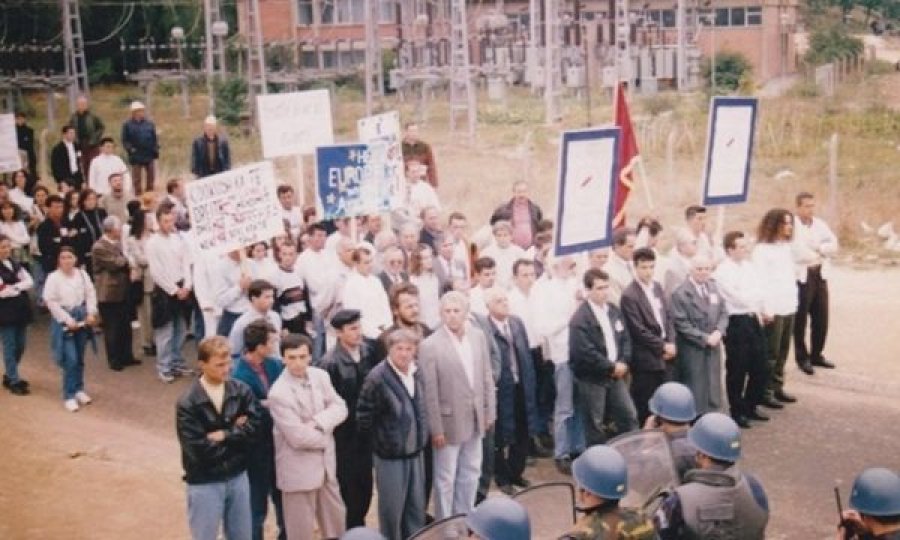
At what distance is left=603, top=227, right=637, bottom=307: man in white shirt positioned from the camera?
10.5 m

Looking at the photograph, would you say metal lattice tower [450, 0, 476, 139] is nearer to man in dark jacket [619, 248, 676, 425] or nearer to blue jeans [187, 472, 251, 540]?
man in dark jacket [619, 248, 676, 425]

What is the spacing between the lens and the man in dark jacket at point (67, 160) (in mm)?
16984

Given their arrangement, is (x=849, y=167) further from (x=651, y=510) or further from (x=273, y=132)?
(x=651, y=510)

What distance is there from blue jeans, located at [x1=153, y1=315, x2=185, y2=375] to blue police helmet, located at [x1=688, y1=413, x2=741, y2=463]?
765 centimetres

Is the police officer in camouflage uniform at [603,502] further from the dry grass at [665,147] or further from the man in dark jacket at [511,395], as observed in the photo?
the dry grass at [665,147]

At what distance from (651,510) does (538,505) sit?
0.69 meters

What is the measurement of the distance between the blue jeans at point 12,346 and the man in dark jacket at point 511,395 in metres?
4.97

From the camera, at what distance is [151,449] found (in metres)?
10.4

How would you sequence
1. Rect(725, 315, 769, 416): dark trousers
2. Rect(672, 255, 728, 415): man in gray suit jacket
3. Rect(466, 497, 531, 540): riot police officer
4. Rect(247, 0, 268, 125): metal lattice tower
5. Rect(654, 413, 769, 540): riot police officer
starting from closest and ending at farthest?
1. Rect(466, 497, 531, 540): riot police officer
2. Rect(654, 413, 769, 540): riot police officer
3. Rect(672, 255, 728, 415): man in gray suit jacket
4. Rect(725, 315, 769, 416): dark trousers
5. Rect(247, 0, 268, 125): metal lattice tower

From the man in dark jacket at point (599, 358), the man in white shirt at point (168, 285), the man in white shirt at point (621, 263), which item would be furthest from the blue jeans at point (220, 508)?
the man in white shirt at point (168, 285)

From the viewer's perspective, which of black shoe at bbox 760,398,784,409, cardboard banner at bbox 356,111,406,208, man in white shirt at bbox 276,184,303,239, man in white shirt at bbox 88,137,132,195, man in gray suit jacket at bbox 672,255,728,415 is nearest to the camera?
man in gray suit jacket at bbox 672,255,728,415

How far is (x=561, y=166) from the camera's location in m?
9.92

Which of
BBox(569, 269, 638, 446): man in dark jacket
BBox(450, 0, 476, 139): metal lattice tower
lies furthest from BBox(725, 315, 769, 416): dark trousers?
BBox(450, 0, 476, 139): metal lattice tower

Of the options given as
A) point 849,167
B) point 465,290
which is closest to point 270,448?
point 465,290
